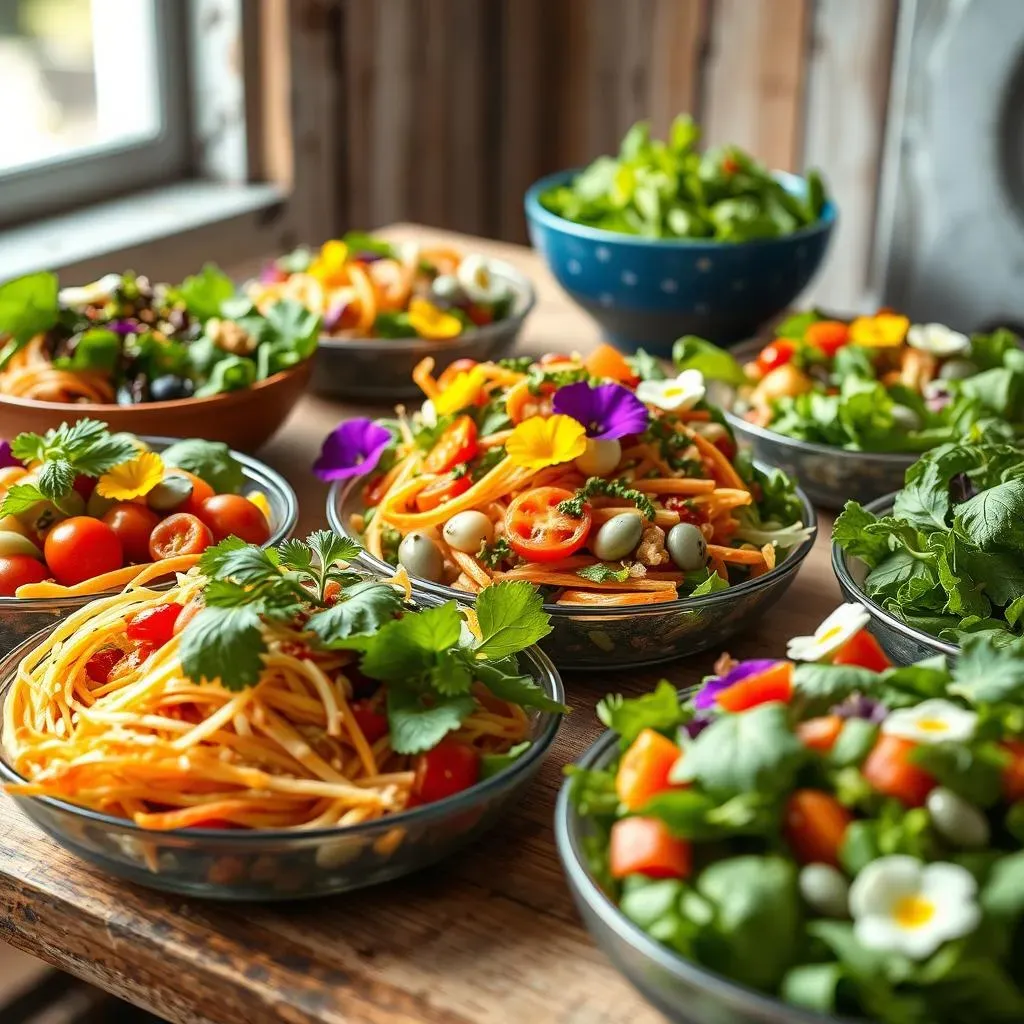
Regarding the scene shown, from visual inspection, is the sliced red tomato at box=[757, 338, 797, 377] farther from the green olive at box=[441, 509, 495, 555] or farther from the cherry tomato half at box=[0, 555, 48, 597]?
the cherry tomato half at box=[0, 555, 48, 597]

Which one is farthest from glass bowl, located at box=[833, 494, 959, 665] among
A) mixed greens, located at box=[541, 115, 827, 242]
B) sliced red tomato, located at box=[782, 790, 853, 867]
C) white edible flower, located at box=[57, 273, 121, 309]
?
white edible flower, located at box=[57, 273, 121, 309]

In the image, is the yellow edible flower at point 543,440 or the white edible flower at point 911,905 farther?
the yellow edible flower at point 543,440

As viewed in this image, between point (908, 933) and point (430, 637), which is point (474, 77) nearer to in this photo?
point (430, 637)

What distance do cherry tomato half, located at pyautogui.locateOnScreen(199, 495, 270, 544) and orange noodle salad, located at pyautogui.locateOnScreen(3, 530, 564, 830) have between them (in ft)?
0.82

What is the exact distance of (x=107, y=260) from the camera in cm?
264

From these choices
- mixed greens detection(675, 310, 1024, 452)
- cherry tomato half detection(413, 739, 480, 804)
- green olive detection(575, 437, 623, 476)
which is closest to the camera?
cherry tomato half detection(413, 739, 480, 804)

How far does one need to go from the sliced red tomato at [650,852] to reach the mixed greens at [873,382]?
873 millimetres

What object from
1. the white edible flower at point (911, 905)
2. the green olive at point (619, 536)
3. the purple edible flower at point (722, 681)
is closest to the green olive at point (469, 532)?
the green olive at point (619, 536)

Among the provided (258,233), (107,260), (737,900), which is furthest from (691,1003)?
(258,233)

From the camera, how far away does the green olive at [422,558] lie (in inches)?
51.4

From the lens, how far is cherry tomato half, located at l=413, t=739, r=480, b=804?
996mm

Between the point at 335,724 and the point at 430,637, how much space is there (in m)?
0.10

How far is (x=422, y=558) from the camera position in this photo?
1.30m

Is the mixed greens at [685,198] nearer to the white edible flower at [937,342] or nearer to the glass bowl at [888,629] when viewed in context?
the white edible flower at [937,342]
